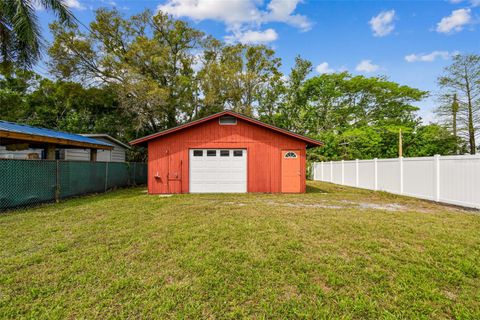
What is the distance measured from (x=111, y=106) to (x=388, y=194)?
20.3 meters

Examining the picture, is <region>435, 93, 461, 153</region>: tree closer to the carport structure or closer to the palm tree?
the carport structure

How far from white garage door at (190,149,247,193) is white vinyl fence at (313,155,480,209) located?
6.21m

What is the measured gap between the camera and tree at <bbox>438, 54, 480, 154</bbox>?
48.4ft

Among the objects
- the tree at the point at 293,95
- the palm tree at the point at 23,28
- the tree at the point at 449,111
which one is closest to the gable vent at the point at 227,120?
the palm tree at the point at 23,28

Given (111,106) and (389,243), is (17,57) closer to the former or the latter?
(111,106)

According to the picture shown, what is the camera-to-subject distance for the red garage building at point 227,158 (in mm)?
9953

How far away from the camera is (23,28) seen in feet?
24.9

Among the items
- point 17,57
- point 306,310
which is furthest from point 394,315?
point 17,57

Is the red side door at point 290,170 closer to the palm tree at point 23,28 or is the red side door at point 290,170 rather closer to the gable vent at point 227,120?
the gable vent at point 227,120

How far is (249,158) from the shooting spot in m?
10.0

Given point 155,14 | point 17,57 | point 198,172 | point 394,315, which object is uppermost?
point 155,14

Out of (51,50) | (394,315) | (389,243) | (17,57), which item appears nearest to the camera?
(394,315)

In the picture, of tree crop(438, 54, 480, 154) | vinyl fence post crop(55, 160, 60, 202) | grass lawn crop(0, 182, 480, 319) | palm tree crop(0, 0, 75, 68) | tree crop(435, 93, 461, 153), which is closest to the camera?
grass lawn crop(0, 182, 480, 319)

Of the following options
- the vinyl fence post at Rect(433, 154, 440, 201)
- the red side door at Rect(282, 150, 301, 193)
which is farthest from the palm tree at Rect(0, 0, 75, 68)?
the vinyl fence post at Rect(433, 154, 440, 201)
